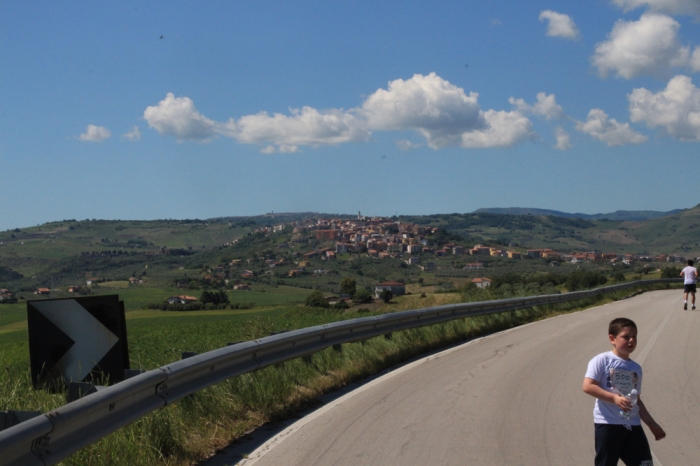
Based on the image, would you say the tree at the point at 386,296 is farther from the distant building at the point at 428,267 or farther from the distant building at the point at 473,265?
the distant building at the point at 473,265

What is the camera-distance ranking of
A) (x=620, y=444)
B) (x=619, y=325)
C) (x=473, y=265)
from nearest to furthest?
(x=620, y=444) → (x=619, y=325) → (x=473, y=265)

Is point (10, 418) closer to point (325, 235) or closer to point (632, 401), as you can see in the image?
point (632, 401)

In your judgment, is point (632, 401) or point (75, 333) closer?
point (632, 401)

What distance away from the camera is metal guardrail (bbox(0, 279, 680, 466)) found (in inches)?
180

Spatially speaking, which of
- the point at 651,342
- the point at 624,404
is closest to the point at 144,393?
the point at 624,404

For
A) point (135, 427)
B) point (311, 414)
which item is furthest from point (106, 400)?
point (311, 414)

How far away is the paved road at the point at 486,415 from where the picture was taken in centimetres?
664

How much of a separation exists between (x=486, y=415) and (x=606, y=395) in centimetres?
345

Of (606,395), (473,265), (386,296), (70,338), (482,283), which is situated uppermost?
(70,338)

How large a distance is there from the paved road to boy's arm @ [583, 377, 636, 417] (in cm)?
166

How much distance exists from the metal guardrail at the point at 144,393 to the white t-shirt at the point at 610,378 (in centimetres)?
356

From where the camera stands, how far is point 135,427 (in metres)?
6.38

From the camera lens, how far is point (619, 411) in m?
4.94

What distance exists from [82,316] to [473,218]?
579ft
